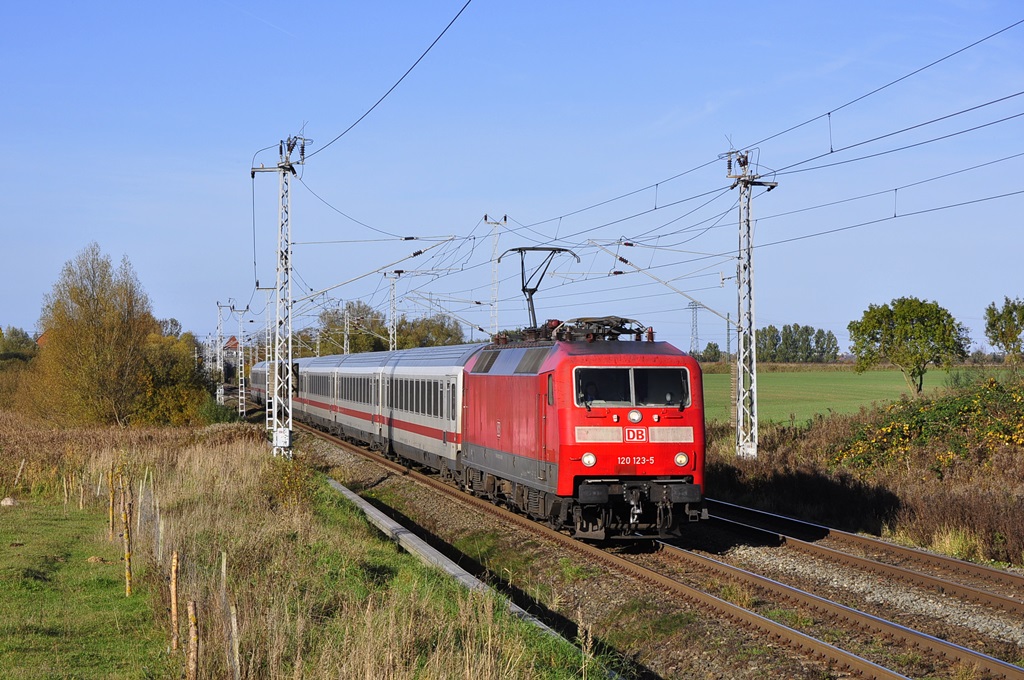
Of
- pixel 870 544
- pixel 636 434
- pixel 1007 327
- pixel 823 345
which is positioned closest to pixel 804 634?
pixel 636 434

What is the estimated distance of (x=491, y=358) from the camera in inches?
719

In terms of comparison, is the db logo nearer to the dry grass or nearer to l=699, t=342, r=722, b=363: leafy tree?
the dry grass

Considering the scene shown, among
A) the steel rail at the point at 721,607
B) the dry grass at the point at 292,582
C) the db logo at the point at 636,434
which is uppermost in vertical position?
the db logo at the point at 636,434

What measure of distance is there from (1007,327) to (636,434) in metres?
19.0

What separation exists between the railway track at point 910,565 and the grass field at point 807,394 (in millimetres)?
21626

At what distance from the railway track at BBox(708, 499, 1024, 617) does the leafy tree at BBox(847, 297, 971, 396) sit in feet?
68.6

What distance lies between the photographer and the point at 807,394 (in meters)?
61.4

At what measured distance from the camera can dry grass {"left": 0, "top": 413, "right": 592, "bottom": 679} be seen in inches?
297

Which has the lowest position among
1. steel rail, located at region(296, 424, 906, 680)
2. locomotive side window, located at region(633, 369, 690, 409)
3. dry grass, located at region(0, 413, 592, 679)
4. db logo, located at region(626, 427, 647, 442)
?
steel rail, located at region(296, 424, 906, 680)

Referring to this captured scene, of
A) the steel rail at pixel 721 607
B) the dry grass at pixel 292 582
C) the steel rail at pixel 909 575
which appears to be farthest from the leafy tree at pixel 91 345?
the steel rail at pixel 909 575

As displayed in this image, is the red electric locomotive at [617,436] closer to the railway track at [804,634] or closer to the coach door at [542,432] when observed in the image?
the coach door at [542,432]

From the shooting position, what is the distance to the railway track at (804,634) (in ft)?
27.6

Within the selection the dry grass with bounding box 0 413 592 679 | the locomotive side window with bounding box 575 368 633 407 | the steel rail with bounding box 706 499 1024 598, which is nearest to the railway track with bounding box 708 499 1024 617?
the steel rail with bounding box 706 499 1024 598

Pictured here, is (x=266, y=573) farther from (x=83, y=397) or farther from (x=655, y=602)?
(x=83, y=397)
